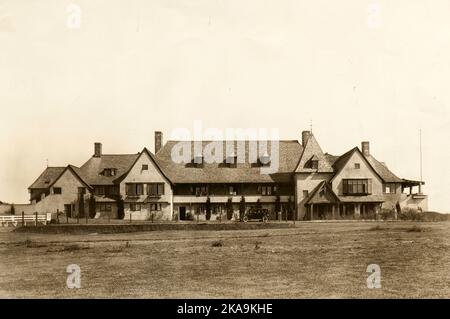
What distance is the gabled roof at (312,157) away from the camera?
182ft

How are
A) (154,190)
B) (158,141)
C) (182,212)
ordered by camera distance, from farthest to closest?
(158,141) → (182,212) → (154,190)

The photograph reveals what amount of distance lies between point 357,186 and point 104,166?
2766 cm

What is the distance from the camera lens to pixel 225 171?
2267 inches

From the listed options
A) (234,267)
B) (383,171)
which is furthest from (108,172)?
(234,267)

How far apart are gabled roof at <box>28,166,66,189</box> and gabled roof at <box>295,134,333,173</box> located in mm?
26669

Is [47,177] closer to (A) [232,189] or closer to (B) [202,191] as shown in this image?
(B) [202,191]

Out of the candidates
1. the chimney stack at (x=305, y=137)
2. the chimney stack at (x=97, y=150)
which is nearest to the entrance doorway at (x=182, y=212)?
the chimney stack at (x=97, y=150)

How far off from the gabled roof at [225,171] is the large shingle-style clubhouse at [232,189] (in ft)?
0.35

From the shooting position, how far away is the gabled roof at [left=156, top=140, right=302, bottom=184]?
5681 centimetres

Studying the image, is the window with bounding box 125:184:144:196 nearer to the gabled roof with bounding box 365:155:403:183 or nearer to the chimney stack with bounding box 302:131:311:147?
the chimney stack with bounding box 302:131:311:147
